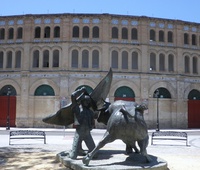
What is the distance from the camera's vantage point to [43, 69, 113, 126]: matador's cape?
413 inches

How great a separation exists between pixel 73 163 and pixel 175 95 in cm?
2764

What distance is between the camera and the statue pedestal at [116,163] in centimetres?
831

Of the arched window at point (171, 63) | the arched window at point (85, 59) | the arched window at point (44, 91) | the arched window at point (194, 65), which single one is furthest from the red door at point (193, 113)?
the arched window at point (44, 91)

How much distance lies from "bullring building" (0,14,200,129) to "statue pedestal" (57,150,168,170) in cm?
2275

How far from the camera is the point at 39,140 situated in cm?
1941

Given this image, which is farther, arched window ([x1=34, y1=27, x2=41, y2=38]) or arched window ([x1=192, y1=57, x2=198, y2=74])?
arched window ([x1=192, y1=57, x2=198, y2=74])

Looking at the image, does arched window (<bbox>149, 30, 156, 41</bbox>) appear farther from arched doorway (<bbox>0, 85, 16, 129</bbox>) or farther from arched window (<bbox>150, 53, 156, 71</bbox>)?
arched doorway (<bbox>0, 85, 16, 129</bbox>)

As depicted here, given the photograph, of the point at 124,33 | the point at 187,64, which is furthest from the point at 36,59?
the point at 187,64

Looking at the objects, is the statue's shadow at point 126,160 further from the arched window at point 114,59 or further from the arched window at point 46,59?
the arched window at point 46,59

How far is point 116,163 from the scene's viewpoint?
29.4ft

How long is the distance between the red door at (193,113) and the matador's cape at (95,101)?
89.3 ft

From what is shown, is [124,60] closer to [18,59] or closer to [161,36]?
[161,36]

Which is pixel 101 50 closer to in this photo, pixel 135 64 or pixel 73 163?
pixel 135 64

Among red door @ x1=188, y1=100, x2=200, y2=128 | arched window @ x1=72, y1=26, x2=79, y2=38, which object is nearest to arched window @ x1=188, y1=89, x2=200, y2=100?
red door @ x1=188, y1=100, x2=200, y2=128
